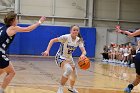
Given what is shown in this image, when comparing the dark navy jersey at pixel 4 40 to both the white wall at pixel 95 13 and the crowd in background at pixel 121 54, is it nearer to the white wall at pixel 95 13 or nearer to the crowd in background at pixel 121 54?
the crowd in background at pixel 121 54

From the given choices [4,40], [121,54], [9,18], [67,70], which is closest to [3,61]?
[4,40]

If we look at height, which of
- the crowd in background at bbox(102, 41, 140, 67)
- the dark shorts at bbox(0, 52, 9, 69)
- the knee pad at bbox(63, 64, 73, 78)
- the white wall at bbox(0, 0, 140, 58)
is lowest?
the crowd in background at bbox(102, 41, 140, 67)

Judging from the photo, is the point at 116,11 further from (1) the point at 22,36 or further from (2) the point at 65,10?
(1) the point at 22,36

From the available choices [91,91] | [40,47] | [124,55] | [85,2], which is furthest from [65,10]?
[91,91]

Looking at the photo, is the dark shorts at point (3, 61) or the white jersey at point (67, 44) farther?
the white jersey at point (67, 44)

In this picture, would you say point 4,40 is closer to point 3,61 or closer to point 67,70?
point 3,61

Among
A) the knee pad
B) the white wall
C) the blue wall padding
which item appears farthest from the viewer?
the white wall

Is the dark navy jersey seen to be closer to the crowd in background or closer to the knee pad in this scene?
the knee pad

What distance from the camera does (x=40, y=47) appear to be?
2559 centimetres

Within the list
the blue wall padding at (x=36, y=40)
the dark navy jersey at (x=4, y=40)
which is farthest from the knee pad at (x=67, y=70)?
the blue wall padding at (x=36, y=40)

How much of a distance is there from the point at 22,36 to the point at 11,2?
9.84 feet

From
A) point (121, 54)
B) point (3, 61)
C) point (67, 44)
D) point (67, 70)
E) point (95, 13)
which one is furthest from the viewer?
point (95, 13)

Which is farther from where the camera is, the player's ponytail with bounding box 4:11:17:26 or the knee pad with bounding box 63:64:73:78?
the knee pad with bounding box 63:64:73:78

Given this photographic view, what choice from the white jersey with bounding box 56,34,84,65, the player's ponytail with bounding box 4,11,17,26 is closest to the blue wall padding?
the white jersey with bounding box 56,34,84,65
